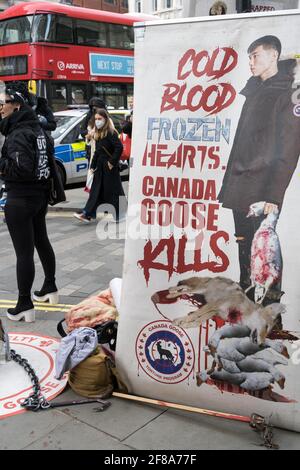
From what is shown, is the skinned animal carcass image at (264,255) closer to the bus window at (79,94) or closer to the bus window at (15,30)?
the bus window at (79,94)

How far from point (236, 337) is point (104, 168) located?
17.3 feet

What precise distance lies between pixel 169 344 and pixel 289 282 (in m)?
0.75

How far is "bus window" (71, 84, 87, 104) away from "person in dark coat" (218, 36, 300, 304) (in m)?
13.1

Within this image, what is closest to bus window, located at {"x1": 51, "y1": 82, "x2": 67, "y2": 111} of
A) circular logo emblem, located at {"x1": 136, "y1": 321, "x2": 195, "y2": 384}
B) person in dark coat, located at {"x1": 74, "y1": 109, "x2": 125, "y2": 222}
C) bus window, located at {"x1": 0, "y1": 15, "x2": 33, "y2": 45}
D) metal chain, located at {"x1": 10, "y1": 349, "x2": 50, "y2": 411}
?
bus window, located at {"x1": 0, "y1": 15, "x2": 33, "y2": 45}

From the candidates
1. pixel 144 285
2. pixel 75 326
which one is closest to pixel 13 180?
pixel 75 326

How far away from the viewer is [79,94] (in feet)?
49.4

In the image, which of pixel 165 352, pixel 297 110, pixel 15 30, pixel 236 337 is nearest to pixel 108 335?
pixel 165 352

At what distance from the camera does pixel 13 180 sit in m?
3.99

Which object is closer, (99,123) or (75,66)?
(99,123)

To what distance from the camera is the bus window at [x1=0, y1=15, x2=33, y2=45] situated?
14.4 metres

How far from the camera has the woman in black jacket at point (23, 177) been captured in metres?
3.91

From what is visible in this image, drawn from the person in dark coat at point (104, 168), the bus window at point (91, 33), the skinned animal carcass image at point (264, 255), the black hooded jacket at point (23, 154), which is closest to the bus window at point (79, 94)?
the bus window at point (91, 33)

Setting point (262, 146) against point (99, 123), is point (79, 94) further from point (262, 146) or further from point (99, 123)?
point (262, 146)

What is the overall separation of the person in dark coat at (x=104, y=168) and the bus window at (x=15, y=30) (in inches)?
335
